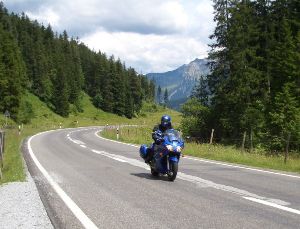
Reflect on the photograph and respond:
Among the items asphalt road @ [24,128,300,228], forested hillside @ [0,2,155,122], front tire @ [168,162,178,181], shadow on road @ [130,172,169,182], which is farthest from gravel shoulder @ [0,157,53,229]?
forested hillside @ [0,2,155,122]

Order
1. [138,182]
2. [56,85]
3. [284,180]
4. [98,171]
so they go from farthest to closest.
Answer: [56,85] < [98,171] < [284,180] < [138,182]

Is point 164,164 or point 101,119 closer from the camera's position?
point 164,164

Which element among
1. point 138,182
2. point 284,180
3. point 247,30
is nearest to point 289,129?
point 247,30

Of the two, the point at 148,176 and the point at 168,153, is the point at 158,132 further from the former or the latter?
the point at 148,176

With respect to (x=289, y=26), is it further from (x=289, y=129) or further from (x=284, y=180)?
(x=284, y=180)

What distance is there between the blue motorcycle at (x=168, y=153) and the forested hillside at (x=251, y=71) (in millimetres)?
22068

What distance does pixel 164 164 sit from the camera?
1162cm

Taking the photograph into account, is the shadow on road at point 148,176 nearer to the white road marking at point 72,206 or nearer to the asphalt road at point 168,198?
the asphalt road at point 168,198

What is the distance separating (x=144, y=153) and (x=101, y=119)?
10169cm

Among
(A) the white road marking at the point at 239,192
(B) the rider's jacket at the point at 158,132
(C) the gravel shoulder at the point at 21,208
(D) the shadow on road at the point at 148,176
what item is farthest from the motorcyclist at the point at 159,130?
(C) the gravel shoulder at the point at 21,208

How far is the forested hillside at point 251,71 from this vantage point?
35031 millimetres

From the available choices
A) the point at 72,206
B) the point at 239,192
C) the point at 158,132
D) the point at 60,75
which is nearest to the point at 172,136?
the point at 158,132

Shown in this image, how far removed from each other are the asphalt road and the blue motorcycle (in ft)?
0.99

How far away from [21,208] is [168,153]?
174 inches
